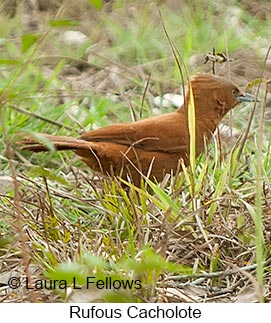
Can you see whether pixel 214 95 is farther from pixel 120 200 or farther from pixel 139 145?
pixel 120 200

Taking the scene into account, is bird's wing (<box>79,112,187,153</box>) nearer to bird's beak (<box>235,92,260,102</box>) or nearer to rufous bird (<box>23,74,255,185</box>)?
rufous bird (<box>23,74,255,185</box>)

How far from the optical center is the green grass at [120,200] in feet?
9.15

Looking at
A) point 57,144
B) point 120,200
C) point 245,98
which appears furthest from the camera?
point 245,98

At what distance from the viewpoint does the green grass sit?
110 inches

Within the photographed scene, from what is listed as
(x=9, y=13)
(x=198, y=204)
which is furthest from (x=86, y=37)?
(x=198, y=204)

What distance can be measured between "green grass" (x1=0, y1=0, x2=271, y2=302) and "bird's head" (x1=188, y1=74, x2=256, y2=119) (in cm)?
16

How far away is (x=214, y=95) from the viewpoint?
15.4 feet

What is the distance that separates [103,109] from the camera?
5395 mm

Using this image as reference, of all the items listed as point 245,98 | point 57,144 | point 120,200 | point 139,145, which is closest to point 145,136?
point 139,145

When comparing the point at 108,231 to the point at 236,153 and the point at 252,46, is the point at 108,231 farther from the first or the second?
the point at 252,46

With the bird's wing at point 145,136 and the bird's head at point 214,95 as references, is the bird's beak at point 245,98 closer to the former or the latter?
the bird's head at point 214,95

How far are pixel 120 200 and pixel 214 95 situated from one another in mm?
1127
